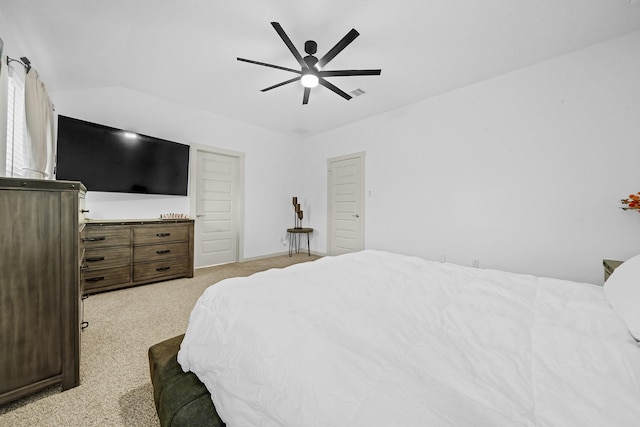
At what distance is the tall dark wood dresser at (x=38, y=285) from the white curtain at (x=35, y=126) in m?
1.47

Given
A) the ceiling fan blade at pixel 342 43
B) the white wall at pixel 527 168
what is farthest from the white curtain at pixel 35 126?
the white wall at pixel 527 168

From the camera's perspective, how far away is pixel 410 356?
69cm

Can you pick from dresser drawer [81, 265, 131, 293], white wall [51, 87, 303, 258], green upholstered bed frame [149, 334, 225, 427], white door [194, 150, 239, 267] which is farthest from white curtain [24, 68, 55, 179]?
green upholstered bed frame [149, 334, 225, 427]

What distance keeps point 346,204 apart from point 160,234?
304cm

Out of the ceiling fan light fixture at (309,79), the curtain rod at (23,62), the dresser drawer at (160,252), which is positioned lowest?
the dresser drawer at (160,252)

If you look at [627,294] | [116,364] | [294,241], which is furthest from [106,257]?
[627,294]

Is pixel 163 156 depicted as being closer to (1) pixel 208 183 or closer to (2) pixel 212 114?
(1) pixel 208 183

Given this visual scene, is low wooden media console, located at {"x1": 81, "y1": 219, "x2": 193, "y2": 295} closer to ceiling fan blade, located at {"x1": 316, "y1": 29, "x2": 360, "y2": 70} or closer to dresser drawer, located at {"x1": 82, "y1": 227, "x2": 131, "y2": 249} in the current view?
dresser drawer, located at {"x1": 82, "y1": 227, "x2": 131, "y2": 249}

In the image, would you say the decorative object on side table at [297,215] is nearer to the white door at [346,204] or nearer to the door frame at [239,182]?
the white door at [346,204]

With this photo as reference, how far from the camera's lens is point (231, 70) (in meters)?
2.83

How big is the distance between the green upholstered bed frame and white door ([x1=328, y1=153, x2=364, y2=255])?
139 inches

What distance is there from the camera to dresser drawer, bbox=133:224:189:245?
116 inches

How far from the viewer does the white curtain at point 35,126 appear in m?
2.05

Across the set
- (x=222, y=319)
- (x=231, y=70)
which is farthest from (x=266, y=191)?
(x=222, y=319)
